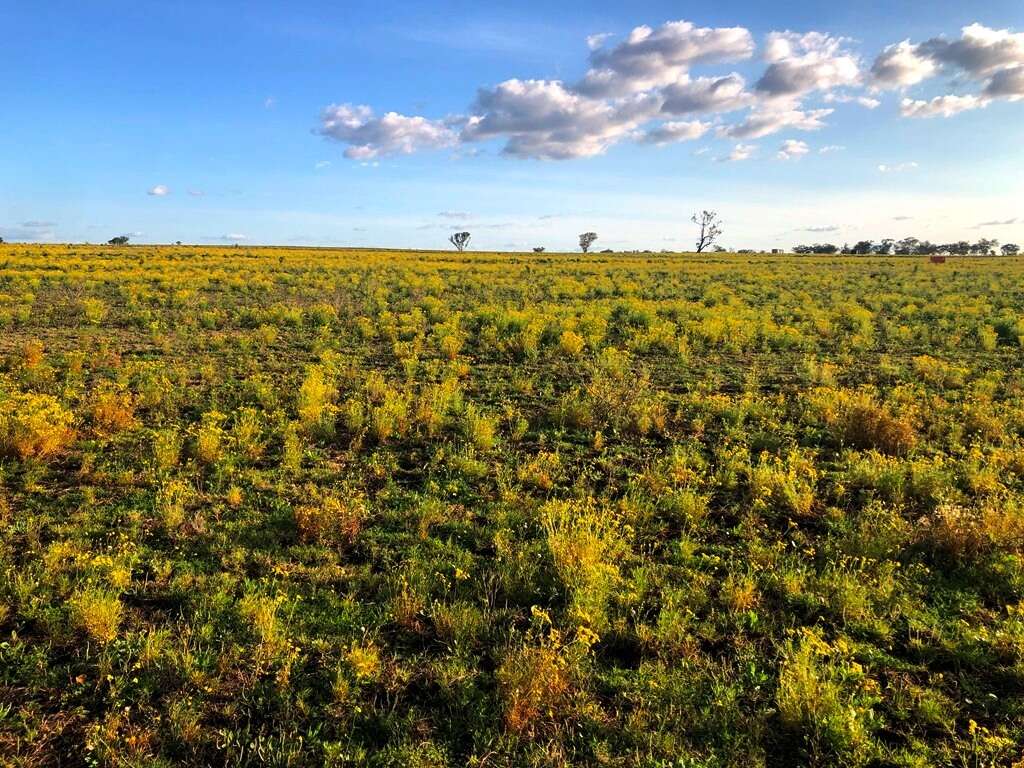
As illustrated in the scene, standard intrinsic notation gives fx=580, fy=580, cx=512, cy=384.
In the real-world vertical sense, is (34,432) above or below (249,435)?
above

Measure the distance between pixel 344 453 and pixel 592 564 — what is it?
166 inches

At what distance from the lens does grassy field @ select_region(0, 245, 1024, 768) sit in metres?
3.69

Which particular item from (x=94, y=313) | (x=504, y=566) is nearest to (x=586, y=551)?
(x=504, y=566)

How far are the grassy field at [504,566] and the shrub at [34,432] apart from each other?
0.11 feet

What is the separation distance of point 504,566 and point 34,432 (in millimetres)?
6247

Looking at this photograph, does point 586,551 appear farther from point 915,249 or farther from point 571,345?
point 915,249

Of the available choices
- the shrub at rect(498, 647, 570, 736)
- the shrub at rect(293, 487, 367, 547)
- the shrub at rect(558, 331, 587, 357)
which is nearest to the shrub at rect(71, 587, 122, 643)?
the shrub at rect(293, 487, 367, 547)

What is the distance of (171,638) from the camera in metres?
4.30

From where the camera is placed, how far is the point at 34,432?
23.6ft

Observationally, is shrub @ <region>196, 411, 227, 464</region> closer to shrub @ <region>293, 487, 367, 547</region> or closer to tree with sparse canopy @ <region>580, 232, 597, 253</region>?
shrub @ <region>293, 487, 367, 547</region>

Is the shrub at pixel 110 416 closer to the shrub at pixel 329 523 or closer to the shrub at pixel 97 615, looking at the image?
the shrub at pixel 329 523

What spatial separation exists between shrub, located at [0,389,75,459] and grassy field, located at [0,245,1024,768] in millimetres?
34

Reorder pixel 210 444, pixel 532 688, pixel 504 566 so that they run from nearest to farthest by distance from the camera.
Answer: pixel 532 688
pixel 504 566
pixel 210 444

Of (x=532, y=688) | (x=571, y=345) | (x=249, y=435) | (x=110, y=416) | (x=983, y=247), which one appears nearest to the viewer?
(x=532, y=688)
